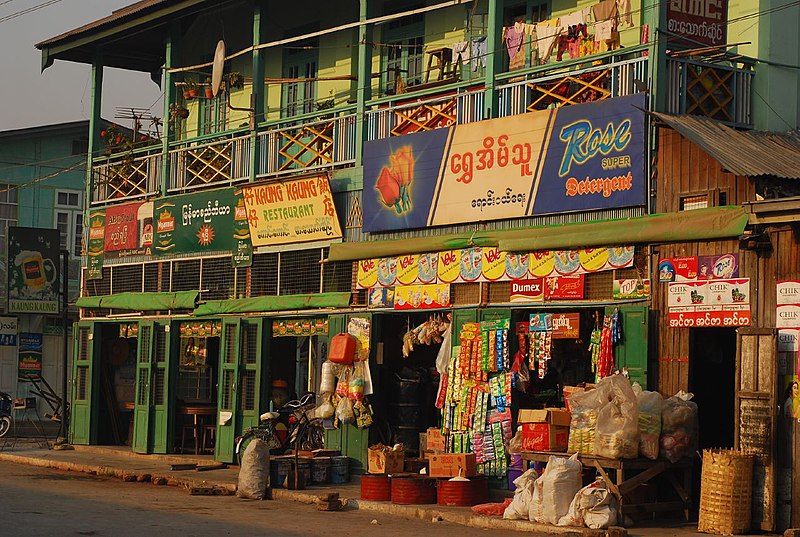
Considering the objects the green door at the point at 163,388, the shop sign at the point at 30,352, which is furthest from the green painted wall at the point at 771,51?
the shop sign at the point at 30,352

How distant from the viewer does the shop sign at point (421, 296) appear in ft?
61.8

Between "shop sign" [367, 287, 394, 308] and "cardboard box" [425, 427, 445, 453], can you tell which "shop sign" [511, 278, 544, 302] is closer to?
"cardboard box" [425, 427, 445, 453]

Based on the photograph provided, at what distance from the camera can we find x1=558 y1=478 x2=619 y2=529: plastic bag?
14.2 metres

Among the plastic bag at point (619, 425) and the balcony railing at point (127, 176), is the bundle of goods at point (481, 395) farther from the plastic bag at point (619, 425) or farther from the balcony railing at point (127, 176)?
the balcony railing at point (127, 176)

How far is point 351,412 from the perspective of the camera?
65.4ft

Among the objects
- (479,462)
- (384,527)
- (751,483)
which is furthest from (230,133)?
(751,483)

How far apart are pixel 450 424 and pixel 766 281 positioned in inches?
218

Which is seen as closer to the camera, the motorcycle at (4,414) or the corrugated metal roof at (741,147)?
the corrugated metal roof at (741,147)

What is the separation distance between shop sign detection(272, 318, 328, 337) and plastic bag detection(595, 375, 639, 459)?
7.32 meters

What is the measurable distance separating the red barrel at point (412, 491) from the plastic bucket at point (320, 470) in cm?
255

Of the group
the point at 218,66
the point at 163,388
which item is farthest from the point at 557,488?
the point at 218,66

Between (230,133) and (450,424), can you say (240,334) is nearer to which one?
(230,133)

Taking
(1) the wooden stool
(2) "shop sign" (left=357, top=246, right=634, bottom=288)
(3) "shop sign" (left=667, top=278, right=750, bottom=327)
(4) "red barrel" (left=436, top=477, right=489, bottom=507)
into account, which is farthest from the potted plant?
(3) "shop sign" (left=667, top=278, right=750, bottom=327)

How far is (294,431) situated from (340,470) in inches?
73.4
